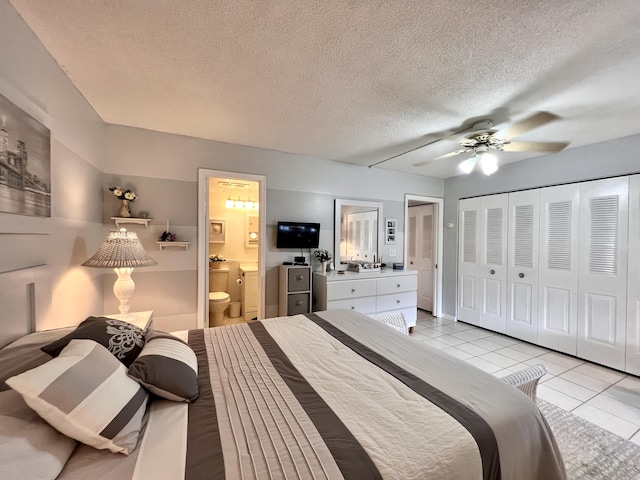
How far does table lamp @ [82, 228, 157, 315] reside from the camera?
6.65ft

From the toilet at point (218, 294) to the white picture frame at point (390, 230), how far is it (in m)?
2.71

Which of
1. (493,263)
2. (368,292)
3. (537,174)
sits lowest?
(368,292)

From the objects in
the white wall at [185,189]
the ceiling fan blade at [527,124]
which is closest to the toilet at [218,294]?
the white wall at [185,189]

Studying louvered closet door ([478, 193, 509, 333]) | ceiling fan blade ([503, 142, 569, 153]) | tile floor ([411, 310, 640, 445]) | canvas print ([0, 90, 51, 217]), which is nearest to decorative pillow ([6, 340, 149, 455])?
canvas print ([0, 90, 51, 217])

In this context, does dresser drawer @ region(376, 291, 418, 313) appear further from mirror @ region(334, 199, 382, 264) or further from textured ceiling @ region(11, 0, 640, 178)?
textured ceiling @ region(11, 0, 640, 178)

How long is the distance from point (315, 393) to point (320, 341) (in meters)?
0.60

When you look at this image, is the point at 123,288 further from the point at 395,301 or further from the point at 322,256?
the point at 395,301

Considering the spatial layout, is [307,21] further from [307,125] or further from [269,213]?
[269,213]

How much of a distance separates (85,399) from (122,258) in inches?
58.6

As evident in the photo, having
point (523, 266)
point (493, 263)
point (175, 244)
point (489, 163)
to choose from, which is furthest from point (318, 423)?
point (493, 263)

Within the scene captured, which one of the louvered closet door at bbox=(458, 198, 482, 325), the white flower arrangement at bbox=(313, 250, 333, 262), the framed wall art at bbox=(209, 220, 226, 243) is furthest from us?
the framed wall art at bbox=(209, 220, 226, 243)

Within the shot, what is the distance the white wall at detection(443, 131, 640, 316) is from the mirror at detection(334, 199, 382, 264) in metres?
1.41

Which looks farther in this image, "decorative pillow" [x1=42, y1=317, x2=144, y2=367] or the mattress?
"decorative pillow" [x1=42, y1=317, x2=144, y2=367]

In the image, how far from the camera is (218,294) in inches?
163
